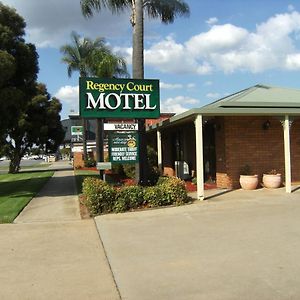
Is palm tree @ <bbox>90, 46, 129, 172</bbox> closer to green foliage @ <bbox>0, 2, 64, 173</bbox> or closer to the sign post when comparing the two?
green foliage @ <bbox>0, 2, 64, 173</bbox>

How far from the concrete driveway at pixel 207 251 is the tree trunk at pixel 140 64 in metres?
3.16

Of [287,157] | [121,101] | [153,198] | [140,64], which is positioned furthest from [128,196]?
[287,157]

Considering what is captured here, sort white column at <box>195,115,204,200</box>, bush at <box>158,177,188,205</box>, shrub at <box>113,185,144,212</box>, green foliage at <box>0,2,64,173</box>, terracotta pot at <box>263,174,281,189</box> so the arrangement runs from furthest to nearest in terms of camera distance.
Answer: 1. terracotta pot at <box>263,174,281,189</box>
2. green foliage at <box>0,2,64,173</box>
3. white column at <box>195,115,204,200</box>
4. bush at <box>158,177,188,205</box>
5. shrub at <box>113,185,144,212</box>

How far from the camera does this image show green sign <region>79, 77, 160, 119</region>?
14.0 metres

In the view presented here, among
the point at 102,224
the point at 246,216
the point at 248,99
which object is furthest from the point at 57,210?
the point at 248,99

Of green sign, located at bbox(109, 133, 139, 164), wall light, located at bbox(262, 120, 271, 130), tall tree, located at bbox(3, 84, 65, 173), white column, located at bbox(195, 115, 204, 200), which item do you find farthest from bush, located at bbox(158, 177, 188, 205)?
tall tree, located at bbox(3, 84, 65, 173)

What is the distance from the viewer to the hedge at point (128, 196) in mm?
12023

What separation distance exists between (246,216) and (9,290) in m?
6.27

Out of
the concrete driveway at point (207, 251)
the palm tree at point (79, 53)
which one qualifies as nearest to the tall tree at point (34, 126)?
the palm tree at point (79, 53)

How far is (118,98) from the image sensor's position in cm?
1432

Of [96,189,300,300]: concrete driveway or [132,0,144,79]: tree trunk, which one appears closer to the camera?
[96,189,300,300]: concrete driveway

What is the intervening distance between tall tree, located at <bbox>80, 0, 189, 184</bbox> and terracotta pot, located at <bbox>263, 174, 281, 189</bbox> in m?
4.12

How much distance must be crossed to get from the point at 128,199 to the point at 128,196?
0.08 meters

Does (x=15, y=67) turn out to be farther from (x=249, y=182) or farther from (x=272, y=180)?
(x=272, y=180)
